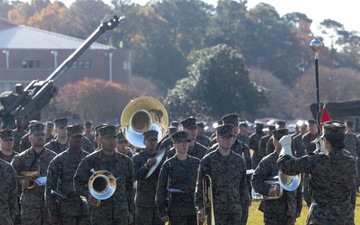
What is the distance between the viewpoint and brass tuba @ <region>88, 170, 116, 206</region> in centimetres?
1282

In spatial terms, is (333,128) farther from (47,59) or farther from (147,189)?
(47,59)

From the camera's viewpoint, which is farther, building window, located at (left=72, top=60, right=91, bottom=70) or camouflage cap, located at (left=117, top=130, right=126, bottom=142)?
building window, located at (left=72, top=60, right=91, bottom=70)

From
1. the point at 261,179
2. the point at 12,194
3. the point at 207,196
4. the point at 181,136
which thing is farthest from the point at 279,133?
the point at 12,194

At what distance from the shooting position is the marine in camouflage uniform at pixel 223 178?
42.5ft

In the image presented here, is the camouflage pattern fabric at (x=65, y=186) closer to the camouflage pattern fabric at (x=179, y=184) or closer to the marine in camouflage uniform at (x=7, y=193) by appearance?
the camouflage pattern fabric at (x=179, y=184)

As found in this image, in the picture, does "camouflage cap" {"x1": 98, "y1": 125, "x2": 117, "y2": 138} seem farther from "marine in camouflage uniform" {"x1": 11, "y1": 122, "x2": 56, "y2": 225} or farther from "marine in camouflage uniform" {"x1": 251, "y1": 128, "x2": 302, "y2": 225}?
"marine in camouflage uniform" {"x1": 11, "y1": 122, "x2": 56, "y2": 225}

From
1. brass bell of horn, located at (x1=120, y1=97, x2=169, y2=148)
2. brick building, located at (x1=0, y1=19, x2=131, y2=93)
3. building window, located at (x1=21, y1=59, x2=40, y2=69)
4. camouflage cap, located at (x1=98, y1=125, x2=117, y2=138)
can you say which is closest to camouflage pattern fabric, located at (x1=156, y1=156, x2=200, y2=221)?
camouflage cap, located at (x1=98, y1=125, x2=117, y2=138)

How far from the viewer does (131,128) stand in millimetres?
16828

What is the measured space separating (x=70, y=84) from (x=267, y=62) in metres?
31.2

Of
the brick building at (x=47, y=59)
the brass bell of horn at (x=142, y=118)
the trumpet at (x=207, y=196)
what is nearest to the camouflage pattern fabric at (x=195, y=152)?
the brass bell of horn at (x=142, y=118)

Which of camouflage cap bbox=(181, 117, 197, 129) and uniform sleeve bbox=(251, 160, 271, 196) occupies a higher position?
camouflage cap bbox=(181, 117, 197, 129)

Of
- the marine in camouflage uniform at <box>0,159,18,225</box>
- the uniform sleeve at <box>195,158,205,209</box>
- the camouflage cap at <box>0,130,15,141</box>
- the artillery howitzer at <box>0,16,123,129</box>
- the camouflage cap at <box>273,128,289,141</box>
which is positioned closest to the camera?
the marine in camouflage uniform at <box>0,159,18,225</box>

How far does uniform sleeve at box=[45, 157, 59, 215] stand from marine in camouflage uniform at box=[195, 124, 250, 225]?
6.81ft

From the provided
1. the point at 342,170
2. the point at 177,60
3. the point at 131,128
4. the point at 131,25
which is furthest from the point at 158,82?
the point at 342,170
